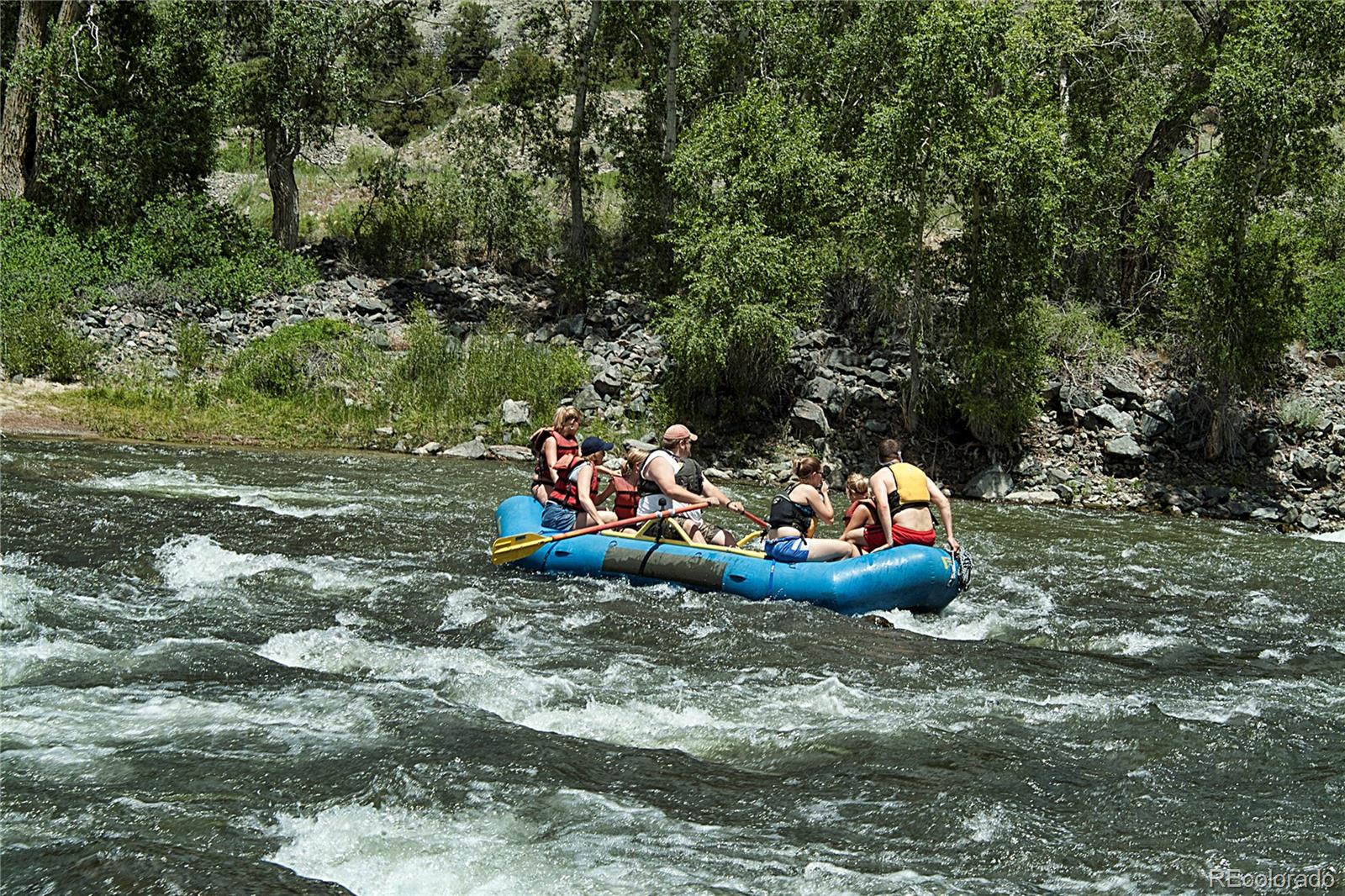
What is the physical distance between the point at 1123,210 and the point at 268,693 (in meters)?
18.9

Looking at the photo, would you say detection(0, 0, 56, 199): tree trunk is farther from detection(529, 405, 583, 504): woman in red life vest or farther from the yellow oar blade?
the yellow oar blade

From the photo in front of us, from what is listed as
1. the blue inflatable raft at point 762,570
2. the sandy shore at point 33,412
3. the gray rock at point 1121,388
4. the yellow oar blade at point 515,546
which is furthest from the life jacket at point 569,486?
the gray rock at point 1121,388

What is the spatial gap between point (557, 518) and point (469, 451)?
782cm

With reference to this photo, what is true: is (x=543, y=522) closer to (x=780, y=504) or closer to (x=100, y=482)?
(x=780, y=504)

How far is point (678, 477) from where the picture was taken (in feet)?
33.3

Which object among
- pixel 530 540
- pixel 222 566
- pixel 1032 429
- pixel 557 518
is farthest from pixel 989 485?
pixel 222 566

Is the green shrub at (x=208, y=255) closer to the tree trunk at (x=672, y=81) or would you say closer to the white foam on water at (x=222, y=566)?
the tree trunk at (x=672, y=81)

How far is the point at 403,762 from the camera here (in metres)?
5.58

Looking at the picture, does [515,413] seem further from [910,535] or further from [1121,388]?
[910,535]

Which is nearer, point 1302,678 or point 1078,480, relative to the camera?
point 1302,678

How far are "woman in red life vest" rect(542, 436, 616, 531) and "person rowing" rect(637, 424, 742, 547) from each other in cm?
54

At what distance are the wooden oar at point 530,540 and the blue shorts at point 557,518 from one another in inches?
9.6

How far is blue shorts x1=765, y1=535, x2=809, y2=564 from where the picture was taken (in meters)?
9.34

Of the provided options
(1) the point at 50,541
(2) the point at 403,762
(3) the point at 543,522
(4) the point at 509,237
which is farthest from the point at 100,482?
(4) the point at 509,237
